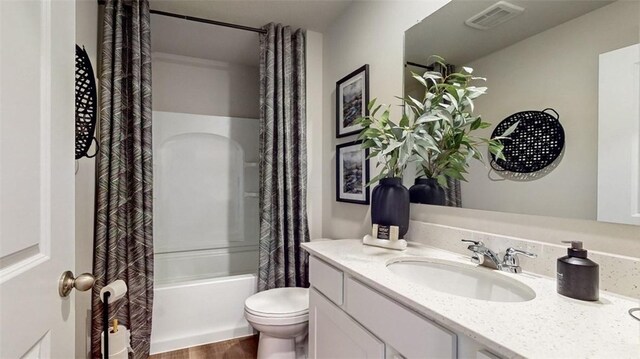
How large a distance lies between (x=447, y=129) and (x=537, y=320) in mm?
831

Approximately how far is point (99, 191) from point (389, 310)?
6.01 ft

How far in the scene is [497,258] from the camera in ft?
3.53

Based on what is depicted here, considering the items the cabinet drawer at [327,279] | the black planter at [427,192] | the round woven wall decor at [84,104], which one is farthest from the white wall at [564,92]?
the round woven wall decor at [84,104]

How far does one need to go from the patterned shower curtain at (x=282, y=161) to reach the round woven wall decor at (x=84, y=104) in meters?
1.11

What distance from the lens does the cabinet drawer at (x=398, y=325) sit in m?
0.75

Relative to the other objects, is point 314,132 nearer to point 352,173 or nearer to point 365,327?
point 352,173

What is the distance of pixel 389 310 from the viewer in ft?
3.06

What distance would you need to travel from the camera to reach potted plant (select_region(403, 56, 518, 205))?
125 cm

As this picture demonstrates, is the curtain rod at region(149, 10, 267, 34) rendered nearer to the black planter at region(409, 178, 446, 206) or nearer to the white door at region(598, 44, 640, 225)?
the black planter at region(409, 178, 446, 206)

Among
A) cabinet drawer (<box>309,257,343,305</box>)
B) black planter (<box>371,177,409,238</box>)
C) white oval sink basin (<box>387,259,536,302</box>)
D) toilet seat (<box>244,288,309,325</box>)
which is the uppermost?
black planter (<box>371,177,409,238</box>)

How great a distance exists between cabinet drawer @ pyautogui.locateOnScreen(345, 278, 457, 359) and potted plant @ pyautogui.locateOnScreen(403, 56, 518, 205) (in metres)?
0.63

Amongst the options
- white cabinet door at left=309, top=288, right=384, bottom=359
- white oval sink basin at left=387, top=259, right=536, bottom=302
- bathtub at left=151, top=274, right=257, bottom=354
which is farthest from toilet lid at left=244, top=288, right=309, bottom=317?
white oval sink basin at left=387, top=259, right=536, bottom=302

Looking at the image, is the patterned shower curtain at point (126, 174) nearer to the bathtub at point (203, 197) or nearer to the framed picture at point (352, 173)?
the bathtub at point (203, 197)
